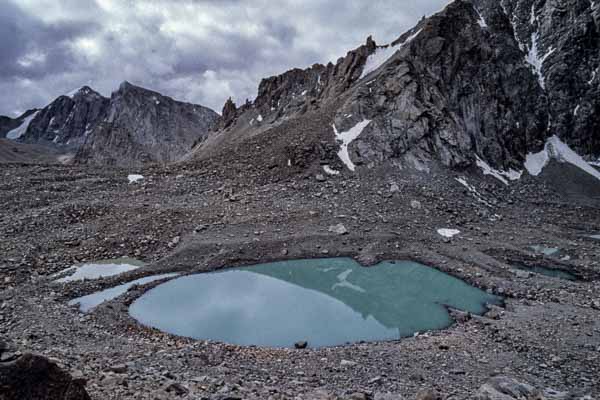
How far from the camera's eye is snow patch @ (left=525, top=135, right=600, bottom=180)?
5069cm

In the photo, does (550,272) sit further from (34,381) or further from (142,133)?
(142,133)

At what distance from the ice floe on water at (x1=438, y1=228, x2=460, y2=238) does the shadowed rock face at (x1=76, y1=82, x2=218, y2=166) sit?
4578 inches

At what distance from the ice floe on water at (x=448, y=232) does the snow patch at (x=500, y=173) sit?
17721 millimetres

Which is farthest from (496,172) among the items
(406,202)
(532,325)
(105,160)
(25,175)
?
(105,160)

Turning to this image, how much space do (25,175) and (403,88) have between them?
39995mm

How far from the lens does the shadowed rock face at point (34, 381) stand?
595 cm

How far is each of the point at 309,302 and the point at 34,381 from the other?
1498 cm

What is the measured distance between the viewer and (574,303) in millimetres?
18641

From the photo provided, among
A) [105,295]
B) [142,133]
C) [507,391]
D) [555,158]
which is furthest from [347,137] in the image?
[142,133]

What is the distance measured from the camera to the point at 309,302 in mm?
20109

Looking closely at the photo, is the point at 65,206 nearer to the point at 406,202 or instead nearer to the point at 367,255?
the point at 367,255

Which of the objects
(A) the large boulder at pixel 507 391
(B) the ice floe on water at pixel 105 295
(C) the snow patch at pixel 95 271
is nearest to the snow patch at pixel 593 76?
(A) the large boulder at pixel 507 391

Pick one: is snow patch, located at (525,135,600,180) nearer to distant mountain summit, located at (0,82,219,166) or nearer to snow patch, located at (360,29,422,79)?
snow patch, located at (360,29,422,79)

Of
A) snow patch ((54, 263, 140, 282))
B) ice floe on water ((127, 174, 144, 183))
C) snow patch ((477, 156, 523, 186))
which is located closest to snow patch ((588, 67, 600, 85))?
snow patch ((477, 156, 523, 186))
